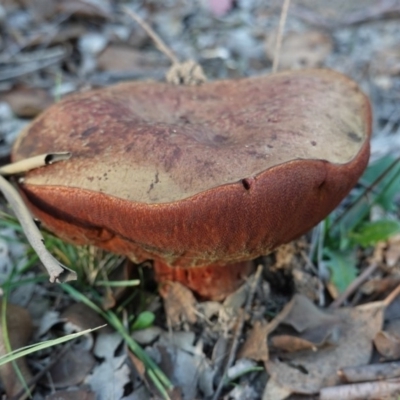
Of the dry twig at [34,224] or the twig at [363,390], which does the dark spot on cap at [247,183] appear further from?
the twig at [363,390]

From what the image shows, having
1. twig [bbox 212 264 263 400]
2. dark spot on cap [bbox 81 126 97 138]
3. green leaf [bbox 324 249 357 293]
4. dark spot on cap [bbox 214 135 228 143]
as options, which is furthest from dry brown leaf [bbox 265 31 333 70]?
dark spot on cap [bbox 81 126 97 138]

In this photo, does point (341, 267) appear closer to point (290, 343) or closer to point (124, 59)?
point (290, 343)

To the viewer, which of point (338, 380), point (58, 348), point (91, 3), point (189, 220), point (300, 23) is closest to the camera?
point (189, 220)

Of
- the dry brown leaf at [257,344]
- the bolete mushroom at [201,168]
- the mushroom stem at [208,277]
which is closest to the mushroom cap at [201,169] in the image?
the bolete mushroom at [201,168]

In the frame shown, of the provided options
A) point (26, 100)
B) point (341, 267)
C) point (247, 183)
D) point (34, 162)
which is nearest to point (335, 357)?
point (341, 267)

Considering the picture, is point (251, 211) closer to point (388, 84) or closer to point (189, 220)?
point (189, 220)

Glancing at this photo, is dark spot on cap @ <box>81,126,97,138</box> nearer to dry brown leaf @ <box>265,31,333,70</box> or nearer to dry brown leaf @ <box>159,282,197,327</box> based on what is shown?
dry brown leaf @ <box>159,282,197,327</box>

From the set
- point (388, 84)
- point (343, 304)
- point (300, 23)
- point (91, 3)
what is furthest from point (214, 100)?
point (300, 23)
